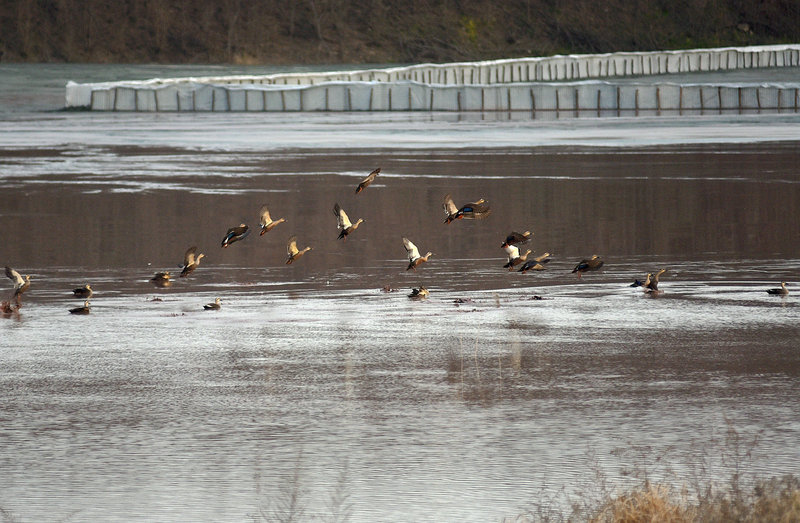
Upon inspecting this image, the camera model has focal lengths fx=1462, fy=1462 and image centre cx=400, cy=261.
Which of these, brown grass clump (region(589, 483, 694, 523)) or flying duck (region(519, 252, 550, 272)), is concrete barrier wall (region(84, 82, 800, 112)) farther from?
brown grass clump (region(589, 483, 694, 523))

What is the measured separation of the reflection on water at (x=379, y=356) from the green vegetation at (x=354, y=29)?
206ft

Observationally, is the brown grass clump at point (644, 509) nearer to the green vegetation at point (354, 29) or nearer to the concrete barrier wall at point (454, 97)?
the concrete barrier wall at point (454, 97)

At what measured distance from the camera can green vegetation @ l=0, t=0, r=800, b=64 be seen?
79562mm

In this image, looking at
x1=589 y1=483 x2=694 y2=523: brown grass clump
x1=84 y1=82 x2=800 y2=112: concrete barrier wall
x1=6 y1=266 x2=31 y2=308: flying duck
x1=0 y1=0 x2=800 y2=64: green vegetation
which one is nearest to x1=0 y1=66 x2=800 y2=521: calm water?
x1=6 y1=266 x2=31 y2=308: flying duck

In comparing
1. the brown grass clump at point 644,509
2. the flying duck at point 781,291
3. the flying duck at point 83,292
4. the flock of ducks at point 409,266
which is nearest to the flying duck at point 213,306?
the flock of ducks at point 409,266

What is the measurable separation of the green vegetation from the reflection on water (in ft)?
206

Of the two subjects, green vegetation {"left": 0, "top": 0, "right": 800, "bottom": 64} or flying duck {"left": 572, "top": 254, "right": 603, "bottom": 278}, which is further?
green vegetation {"left": 0, "top": 0, "right": 800, "bottom": 64}

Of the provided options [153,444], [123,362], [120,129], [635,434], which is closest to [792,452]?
[635,434]

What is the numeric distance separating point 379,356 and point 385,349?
0.25m

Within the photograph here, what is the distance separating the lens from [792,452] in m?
6.43

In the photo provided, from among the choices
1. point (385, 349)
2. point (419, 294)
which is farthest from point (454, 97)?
point (385, 349)

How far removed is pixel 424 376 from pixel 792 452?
247 centimetres

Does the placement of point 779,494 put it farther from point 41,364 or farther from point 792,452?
point 41,364

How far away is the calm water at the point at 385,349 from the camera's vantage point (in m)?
6.16
